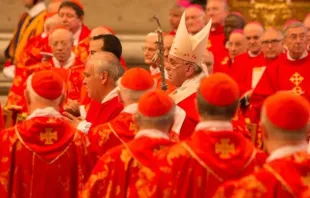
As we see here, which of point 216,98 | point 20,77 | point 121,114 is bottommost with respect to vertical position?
point 20,77

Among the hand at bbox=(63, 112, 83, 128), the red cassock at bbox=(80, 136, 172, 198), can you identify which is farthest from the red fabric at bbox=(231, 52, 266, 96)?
the red cassock at bbox=(80, 136, 172, 198)

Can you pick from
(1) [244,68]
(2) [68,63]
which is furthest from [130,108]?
(1) [244,68]

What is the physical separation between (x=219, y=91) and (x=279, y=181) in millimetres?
712

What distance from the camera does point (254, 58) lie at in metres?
11.3

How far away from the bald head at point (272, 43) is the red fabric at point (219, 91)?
481cm

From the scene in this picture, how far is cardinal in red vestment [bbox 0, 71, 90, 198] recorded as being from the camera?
6.68 metres

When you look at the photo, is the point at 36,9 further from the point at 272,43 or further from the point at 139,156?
the point at 139,156

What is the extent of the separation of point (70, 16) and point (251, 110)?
5.76 feet

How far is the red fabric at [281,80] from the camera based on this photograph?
413 inches

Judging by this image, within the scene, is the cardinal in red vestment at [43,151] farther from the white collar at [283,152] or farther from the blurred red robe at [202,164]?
the white collar at [283,152]

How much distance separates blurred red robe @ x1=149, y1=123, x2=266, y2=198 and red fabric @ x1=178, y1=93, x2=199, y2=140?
139 cm

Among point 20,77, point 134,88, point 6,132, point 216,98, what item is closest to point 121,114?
point 134,88

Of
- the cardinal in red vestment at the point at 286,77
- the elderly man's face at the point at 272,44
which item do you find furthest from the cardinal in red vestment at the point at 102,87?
the elderly man's face at the point at 272,44

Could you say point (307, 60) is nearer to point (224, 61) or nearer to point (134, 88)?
point (224, 61)
